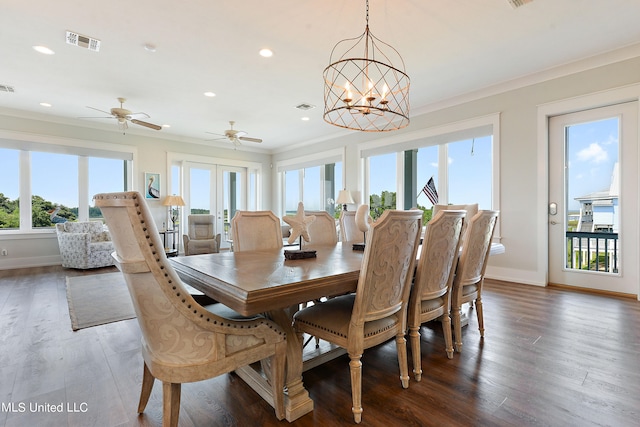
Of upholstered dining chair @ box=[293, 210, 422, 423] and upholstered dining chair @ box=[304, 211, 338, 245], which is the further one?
upholstered dining chair @ box=[304, 211, 338, 245]

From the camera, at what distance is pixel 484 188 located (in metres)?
4.57

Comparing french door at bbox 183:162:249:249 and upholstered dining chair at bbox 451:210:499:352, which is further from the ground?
french door at bbox 183:162:249:249

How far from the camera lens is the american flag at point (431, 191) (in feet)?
16.8

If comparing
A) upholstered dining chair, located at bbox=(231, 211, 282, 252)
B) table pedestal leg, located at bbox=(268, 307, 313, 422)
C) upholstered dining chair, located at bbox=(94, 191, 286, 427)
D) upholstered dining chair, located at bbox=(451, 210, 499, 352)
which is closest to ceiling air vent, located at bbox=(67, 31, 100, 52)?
upholstered dining chair, located at bbox=(231, 211, 282, 252)

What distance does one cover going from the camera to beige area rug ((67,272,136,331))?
2807 millimetres

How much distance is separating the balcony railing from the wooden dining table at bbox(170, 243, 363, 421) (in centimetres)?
355

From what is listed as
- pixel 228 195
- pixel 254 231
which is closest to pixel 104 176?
pixel 228 195

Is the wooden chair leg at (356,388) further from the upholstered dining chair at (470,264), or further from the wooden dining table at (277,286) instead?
the upholstered dining chair at (470,264)

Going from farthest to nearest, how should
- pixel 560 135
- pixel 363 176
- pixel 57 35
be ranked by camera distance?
pixel 363 176 < pixel 560 135 < pixel 57 35

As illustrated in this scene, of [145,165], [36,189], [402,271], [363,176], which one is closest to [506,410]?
[402,271]

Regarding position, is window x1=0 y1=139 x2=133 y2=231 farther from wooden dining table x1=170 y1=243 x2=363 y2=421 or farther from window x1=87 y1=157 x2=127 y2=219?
wooden dining table x1=170 y1=243 x2=363 y2=421

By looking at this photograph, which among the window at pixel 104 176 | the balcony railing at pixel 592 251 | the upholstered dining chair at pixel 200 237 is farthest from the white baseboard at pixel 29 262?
the balcony railing at pixel 592 251

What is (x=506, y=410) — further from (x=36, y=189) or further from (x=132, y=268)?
(x=36, y=189)

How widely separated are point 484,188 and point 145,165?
6394 mm
